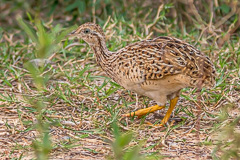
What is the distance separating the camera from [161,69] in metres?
4.53

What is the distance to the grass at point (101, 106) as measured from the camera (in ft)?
13.5

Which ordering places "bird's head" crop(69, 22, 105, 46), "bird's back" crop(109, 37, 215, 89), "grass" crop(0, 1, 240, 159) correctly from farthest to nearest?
1. "bird's head" crop(69, 22, 105, 46)
2. "bird's back" crop(109, 37, 215, 89)
3. "grass" crop(0, 1, 240, 159)

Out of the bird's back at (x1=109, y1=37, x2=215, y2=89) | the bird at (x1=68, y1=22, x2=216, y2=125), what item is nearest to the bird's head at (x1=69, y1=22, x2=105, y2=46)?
the bird at (x1=68, y1=22, x2=216, y2=125)

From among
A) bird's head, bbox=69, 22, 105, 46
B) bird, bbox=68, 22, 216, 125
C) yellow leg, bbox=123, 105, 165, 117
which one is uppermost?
bird's head, bbox=69, 22, 105, 46

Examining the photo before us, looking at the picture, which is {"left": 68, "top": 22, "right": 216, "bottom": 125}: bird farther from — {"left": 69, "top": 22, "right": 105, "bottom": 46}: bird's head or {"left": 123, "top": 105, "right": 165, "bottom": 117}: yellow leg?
{"left": 69, "top": 22, "right": 105, "bottom": 46}: bird's head

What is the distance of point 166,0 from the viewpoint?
7.95 m

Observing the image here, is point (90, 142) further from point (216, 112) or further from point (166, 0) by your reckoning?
point (166, 0)

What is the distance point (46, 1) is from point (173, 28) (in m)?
2.49

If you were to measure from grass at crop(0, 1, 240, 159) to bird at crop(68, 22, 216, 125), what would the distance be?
1.00 feet

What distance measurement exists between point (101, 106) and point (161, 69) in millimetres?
951

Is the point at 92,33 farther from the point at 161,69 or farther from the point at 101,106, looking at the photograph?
the point at 161,69

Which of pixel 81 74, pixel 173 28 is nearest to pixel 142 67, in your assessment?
pixel 81 74

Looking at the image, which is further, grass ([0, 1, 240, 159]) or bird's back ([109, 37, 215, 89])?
bird's back ([109, 37, 215, 89])

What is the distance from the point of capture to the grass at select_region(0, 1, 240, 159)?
4129 mm
